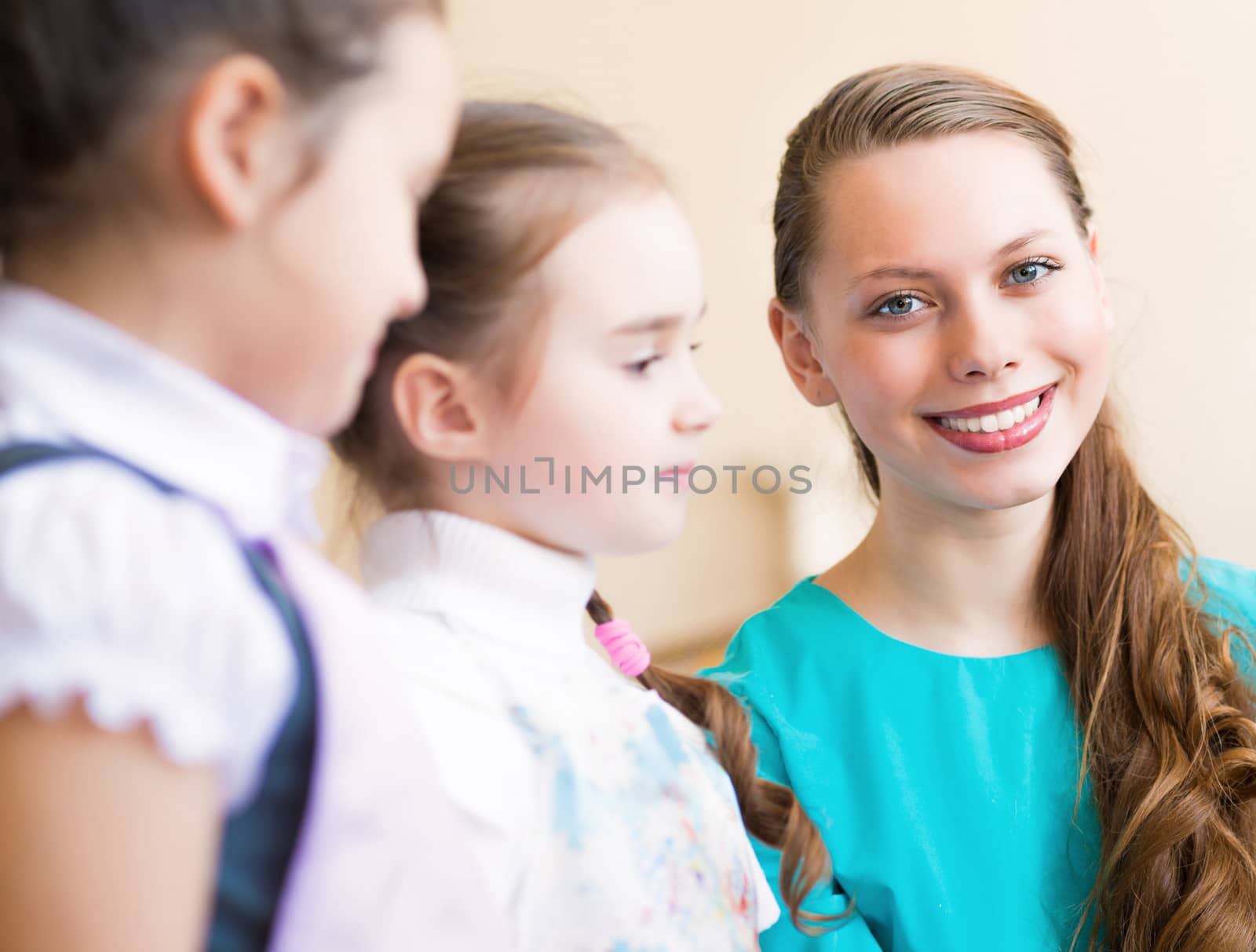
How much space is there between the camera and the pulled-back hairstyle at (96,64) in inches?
16.0

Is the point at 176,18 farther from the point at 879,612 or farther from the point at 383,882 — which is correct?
the point at 879,612

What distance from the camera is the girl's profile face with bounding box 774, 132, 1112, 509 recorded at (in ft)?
3.19

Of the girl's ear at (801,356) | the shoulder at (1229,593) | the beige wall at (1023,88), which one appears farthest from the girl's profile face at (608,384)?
the beige wall at (1023,88)

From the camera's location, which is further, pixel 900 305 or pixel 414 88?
pixel 900 305

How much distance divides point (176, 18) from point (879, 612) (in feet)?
2.84

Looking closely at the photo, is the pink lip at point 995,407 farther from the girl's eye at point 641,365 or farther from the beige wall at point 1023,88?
the beige wall at point 1023,88

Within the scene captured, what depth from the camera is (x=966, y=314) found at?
0.97m

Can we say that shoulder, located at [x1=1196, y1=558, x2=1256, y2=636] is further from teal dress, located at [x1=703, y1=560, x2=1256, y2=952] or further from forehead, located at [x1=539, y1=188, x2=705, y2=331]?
forehead, located at [x1=539, y1=188, x2=705, y2=331]

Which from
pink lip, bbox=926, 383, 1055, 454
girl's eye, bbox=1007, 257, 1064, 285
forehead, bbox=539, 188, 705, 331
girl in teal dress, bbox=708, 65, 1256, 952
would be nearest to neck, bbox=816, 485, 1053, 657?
girl in teal dress, bbox=708, 65, 1256, 952

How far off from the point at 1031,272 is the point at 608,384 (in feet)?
1.63

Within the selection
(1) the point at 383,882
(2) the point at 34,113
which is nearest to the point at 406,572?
(1) the point at 383,882

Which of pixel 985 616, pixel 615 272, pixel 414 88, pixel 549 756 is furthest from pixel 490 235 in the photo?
pixel 985 616

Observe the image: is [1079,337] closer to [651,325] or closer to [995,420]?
[995,420]

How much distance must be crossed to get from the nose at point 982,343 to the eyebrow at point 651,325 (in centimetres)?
39
